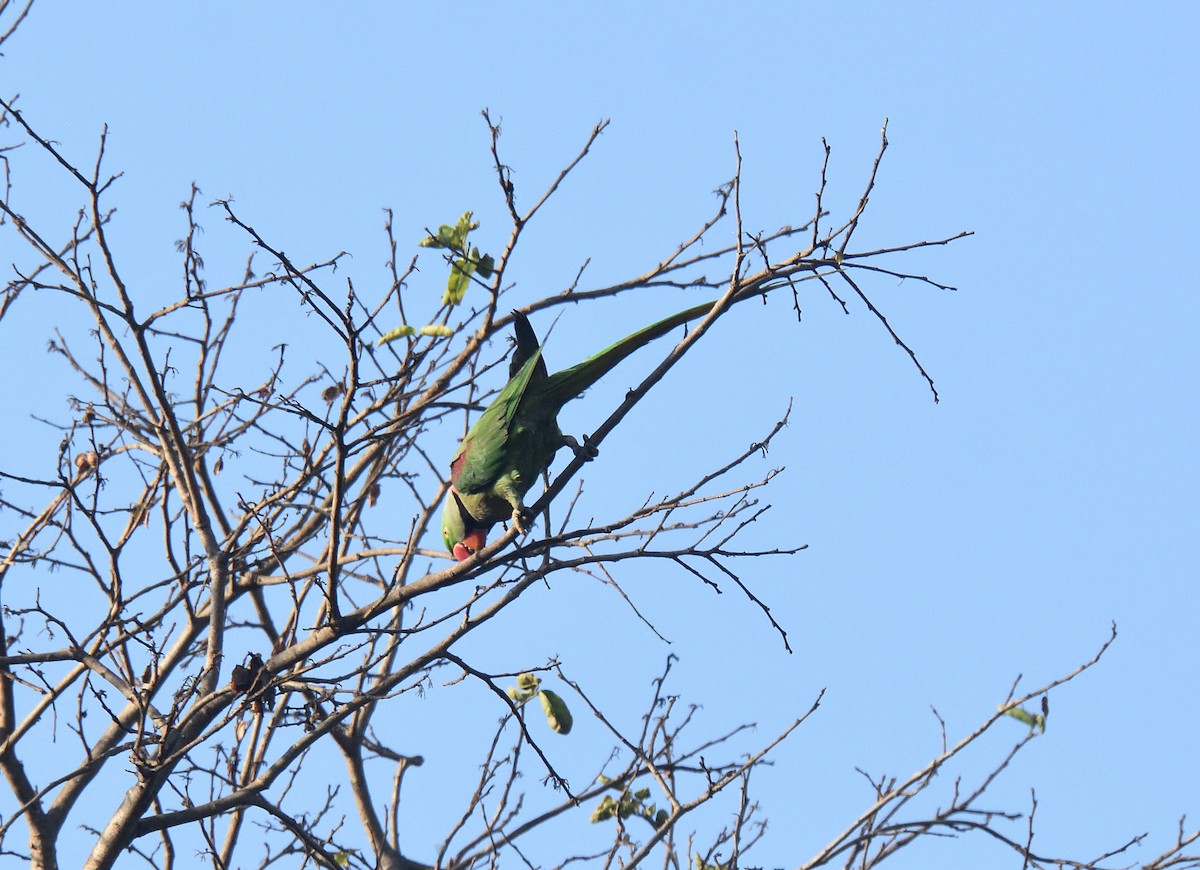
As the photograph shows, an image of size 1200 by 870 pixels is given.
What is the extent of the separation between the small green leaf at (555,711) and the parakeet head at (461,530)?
1.08 meters

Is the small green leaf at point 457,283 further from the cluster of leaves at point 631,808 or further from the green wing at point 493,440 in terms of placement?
the cluster of leaves at point 631,808

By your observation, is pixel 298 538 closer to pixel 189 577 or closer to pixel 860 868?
pixel 189 577

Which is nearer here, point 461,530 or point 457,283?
point 457,283

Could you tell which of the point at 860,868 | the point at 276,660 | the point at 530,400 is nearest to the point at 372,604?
the point at 276,660

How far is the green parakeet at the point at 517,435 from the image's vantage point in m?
5.23

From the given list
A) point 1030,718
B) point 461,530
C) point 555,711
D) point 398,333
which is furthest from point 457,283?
point 1030,718

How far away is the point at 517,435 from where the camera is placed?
538cm

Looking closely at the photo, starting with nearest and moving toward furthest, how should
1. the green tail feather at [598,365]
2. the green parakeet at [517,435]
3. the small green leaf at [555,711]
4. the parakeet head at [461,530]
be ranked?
1. the green tail feather at [598,365]
2. the small green leaf at [555,711]
3. the green parakeet at [517,435]
4. the parakeet head at [461,530]

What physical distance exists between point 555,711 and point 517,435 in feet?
3.96

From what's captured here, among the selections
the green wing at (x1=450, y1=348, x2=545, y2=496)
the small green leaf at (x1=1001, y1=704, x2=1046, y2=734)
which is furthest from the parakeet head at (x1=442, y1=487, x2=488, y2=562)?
the small green leaf at (x1=1001, y1=704, x2=1046, y2=734)

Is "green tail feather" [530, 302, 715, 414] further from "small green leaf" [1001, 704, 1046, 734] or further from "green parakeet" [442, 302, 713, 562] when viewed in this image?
"small green leaf" [1001, 704, 1046, 734]

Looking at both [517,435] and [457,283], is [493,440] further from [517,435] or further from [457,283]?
[457,283]

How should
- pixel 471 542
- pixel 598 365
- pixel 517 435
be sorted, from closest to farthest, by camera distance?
1. pixel 598 365
2. pixel 517 435
3. pixel 471 542

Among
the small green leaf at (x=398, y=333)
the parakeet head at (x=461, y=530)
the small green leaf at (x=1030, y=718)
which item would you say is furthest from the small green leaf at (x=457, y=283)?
the small green leaf at (x=1030, y=718)
